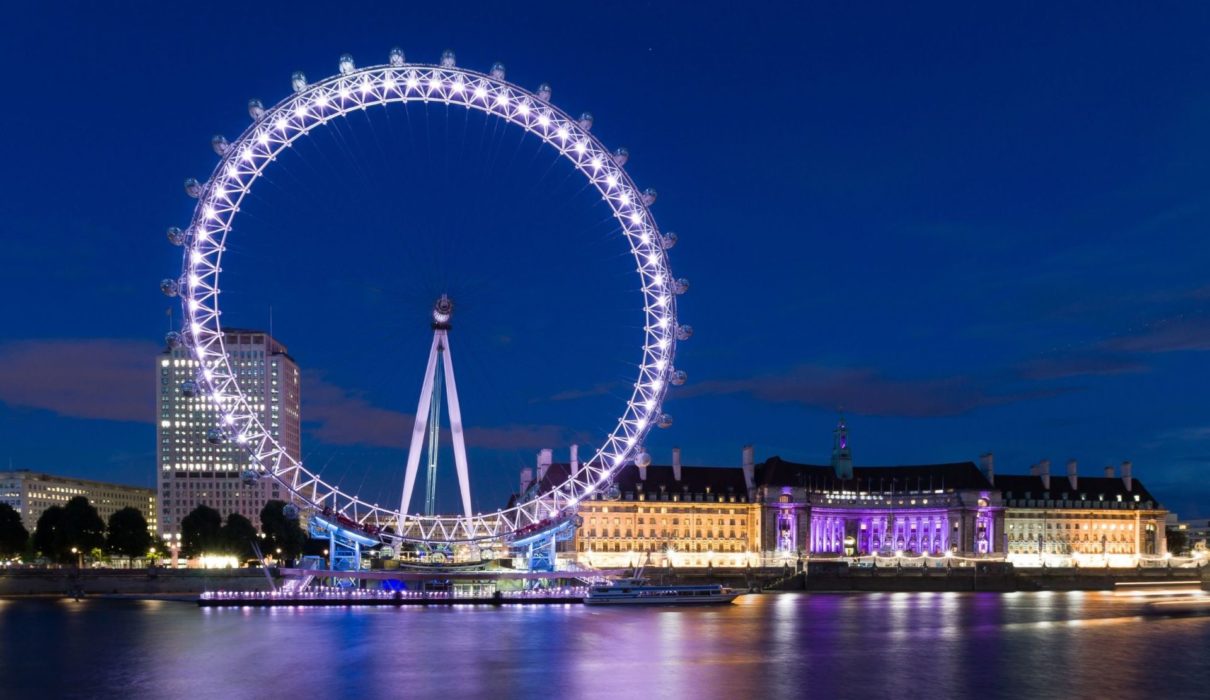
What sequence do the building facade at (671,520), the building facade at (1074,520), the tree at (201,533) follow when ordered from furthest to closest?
the building facade at (1074,520)
the building facade at (671,520)
the tree at (201,533)

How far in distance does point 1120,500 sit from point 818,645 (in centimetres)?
10352

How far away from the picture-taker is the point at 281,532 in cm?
11250

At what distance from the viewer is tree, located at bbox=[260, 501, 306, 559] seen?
112562 mm

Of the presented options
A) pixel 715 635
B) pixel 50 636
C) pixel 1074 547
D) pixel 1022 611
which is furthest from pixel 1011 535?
pixel 50 636

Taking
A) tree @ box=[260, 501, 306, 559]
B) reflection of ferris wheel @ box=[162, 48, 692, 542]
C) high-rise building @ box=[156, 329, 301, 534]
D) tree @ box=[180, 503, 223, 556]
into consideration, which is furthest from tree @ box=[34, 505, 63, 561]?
high-rise building @ box=[156, 329, 301, 534]

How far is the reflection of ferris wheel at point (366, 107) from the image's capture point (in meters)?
55.1

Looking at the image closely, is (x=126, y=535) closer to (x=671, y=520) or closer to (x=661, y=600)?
(x=661, y=600)

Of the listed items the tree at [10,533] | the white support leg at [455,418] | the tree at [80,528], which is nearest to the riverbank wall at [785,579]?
the tree at [80,528]

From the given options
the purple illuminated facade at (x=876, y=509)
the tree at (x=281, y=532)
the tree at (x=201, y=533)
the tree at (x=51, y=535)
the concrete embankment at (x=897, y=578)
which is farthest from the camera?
the purple illuminated facade at (x=876, y=509)

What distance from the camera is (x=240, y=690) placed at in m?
36.0

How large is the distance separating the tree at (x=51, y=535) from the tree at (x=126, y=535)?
15.5ft

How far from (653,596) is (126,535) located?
4841 cm

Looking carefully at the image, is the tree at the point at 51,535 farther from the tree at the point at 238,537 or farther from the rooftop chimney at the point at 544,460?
the rooftop chimney at the point at 544,460

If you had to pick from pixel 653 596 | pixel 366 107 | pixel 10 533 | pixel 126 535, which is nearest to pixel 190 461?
pixel 126 535
